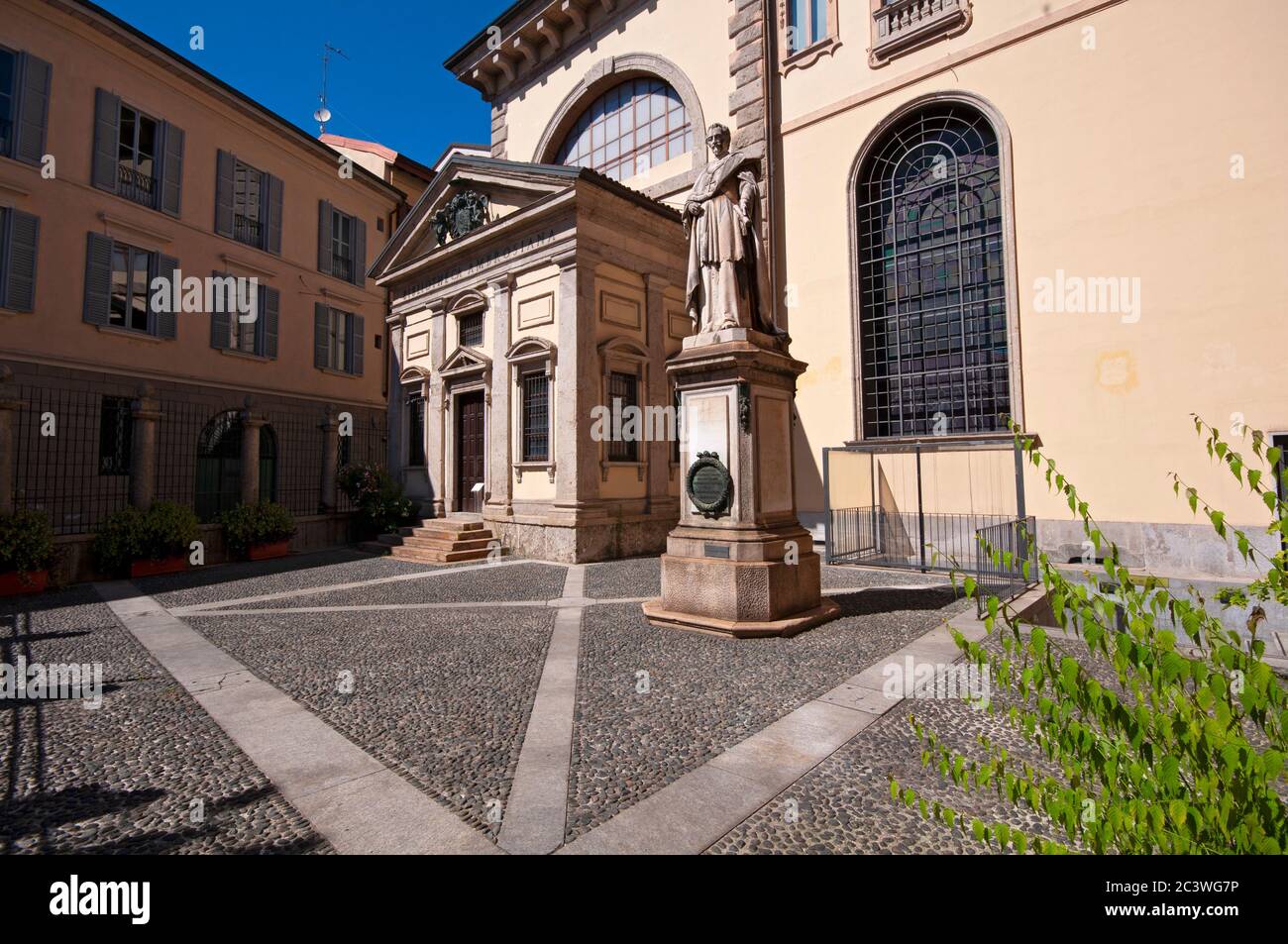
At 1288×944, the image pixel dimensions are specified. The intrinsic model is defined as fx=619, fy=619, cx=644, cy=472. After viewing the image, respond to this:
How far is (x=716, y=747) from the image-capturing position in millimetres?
3693

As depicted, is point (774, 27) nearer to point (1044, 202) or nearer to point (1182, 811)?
point (1044, 202)

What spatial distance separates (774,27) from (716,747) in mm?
16631

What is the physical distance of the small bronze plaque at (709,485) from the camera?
21.9 feet

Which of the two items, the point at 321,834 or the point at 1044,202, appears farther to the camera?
the point at 1044,202

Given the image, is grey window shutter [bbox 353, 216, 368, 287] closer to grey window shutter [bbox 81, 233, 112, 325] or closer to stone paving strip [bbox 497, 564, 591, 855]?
grey window shutter [bbox 81, 233, 112, 325]

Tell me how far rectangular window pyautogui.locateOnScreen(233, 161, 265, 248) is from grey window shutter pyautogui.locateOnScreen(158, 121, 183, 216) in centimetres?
139

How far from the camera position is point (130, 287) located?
48.4 ft

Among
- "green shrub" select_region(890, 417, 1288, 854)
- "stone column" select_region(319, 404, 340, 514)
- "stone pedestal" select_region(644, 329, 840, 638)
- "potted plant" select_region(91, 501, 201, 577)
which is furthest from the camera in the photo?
"stone column" select_region(319, 404, 340, 514)

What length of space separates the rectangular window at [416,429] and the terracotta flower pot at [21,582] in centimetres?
790

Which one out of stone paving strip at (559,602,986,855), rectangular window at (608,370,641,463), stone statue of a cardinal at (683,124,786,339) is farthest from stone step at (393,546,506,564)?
stone paving strip at (559,602,986,855)

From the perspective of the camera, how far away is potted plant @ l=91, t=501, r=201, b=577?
11031 millimetres

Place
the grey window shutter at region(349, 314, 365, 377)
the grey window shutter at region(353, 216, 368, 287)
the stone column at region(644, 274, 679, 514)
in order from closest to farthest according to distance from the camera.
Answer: the stone column at region(644, 274, 679, 514) < the grey window shutter at region(349, 314, 365, 377) < the grey window shutter at region(353, 216, 368, 287)

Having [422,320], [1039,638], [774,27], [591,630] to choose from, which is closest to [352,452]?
[422,320]

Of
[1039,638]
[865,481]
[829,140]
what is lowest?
[1039,638]
